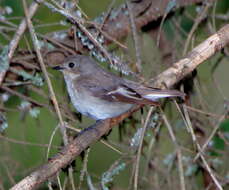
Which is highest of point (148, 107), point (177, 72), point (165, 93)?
point (177, 72)

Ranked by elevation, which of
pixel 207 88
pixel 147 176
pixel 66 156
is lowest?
pixel 147 176

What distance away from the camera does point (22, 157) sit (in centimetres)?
516

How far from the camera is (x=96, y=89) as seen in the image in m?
4.46

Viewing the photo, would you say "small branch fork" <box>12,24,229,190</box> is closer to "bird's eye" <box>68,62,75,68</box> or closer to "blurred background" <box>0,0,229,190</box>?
"blurred background" <box>0,0,229,190</box>

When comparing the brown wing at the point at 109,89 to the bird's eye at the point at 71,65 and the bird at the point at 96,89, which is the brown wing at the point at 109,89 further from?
the bird's eye at the point at 71,65

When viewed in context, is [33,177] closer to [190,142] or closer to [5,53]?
[5,53]

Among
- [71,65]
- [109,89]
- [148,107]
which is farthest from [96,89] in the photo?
[148,107]

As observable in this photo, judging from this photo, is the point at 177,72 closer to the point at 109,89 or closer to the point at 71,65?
the point at 109,89

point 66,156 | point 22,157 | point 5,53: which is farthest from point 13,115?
point 66,156

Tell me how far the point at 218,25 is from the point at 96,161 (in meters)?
2.18

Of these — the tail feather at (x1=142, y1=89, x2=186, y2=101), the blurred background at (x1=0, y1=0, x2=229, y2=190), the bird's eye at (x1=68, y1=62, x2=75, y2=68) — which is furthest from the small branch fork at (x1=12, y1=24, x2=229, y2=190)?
the bird's eye at (x1=68, y1=62, x2=75, y2=68)

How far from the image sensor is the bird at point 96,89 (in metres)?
4.26

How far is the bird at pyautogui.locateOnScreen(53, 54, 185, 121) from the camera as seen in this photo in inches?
168

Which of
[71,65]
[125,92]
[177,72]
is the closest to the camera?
[177,72]
